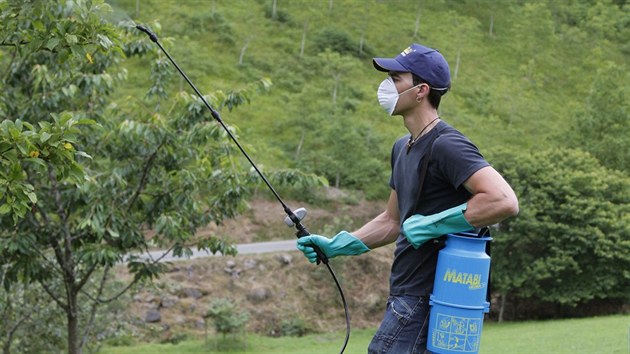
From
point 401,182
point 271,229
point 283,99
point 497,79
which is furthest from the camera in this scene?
point 497,79

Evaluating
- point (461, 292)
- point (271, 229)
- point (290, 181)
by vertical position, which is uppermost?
point (461, 292)

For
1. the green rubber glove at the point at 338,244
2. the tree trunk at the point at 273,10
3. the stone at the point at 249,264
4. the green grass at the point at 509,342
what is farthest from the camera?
the tree trunk at the point at 273,10

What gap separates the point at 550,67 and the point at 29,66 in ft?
158

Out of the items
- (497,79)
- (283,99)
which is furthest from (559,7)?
(283,99)

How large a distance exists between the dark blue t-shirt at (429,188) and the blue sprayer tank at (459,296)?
0.12 m

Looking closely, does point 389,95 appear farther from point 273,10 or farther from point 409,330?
point 273,10

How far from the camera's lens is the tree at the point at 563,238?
25.0m

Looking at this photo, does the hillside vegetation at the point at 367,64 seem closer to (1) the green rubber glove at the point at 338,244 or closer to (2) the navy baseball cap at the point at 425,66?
(1) the green rubber glove at the point at 338,244

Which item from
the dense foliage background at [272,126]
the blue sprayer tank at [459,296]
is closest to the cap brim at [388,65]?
the blue sprayer tank at [459,296]

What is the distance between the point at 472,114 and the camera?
4159 centimetres

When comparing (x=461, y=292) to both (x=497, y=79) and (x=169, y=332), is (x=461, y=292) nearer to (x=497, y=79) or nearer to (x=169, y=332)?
(x=169, y=332)

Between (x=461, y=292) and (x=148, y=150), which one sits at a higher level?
(x=461, y=292)

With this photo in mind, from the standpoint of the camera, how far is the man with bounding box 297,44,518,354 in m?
3.56

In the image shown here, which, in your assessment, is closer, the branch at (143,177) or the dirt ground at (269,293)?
the branch at (143,177)
